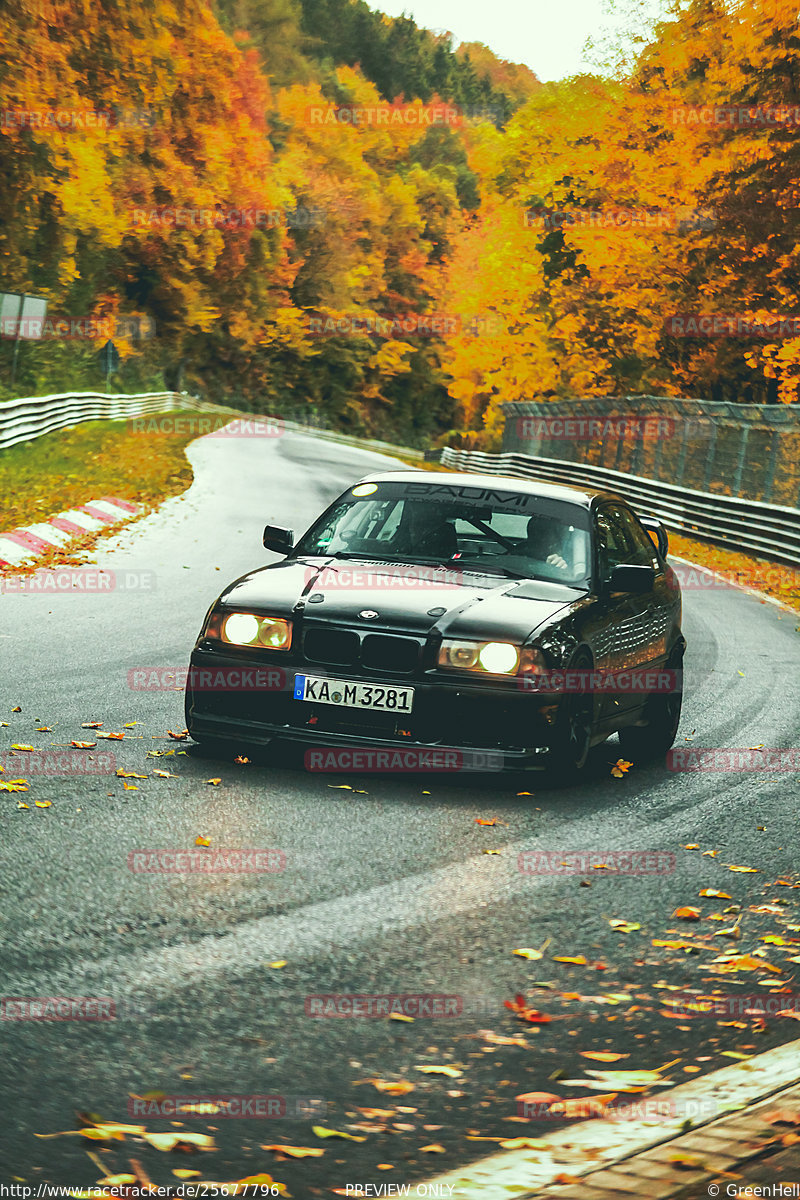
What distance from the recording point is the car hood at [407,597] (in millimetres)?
7055

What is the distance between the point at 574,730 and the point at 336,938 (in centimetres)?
271

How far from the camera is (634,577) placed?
25.7 ft

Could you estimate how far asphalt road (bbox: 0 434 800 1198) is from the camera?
11.6 feet

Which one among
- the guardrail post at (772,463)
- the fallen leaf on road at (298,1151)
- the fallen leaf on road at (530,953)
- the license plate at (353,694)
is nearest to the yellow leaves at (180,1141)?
the fallen leaf on road at (298,1151)

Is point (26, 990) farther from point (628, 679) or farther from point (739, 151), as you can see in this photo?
point (739, 151)

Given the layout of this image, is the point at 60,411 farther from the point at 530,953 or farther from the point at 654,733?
the point at 530,953

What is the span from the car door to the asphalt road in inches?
22.3

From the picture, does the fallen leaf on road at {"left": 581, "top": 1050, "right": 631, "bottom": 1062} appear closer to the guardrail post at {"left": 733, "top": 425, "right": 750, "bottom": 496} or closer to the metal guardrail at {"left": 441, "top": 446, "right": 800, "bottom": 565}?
the metal guardrail at {"left": 441, "top": 446, "right": 800, "bottom": 565}

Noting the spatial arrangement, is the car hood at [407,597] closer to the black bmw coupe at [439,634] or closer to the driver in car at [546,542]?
the black bmw coupe at [439,634]

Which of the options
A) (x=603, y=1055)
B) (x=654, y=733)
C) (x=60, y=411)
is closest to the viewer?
(x=603, y=1055)

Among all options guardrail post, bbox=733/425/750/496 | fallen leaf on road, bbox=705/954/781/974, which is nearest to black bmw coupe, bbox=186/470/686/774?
fallen leaf on road, bbox=705/954/781/974

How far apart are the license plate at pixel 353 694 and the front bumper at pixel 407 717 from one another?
0.08ft

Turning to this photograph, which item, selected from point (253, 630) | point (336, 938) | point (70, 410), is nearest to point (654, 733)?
point (253, 630)

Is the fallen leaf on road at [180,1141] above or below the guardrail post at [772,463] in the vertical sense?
below
